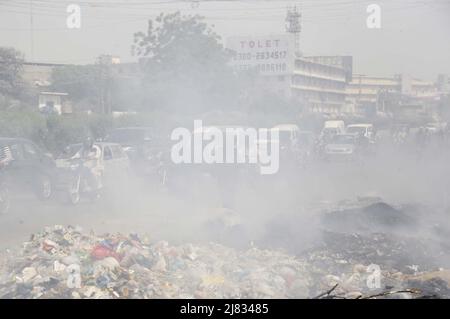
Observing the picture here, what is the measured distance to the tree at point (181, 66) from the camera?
926 inches

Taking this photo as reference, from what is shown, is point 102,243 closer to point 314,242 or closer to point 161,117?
point 314,242

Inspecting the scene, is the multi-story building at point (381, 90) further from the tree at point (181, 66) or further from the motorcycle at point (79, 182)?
the motorcycle at point (79, 182)

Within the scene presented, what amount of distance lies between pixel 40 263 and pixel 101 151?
7.45 meters

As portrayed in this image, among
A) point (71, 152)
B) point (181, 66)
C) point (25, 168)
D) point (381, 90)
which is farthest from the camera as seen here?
point (381, 90)

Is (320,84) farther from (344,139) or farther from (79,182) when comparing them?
(79,182)

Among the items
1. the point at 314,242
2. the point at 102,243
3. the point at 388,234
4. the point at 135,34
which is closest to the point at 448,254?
the point at 388,234

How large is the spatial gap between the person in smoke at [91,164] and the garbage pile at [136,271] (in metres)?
5.43

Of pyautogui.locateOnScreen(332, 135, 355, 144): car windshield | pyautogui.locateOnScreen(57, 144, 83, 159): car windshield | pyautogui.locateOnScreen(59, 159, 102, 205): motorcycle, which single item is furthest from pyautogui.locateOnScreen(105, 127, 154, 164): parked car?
pyautogui.locateOnScreen(332, 135, 355, 144): car windshield

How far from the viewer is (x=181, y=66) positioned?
24.1 metres

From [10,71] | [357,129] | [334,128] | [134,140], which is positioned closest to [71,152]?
[134,140]

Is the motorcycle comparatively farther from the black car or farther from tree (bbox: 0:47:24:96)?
tree (bbox: 0:47:24:96)

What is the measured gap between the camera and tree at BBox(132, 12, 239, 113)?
77.2 feet

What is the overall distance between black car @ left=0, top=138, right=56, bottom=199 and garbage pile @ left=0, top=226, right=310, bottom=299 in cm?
471

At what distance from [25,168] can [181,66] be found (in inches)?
472
